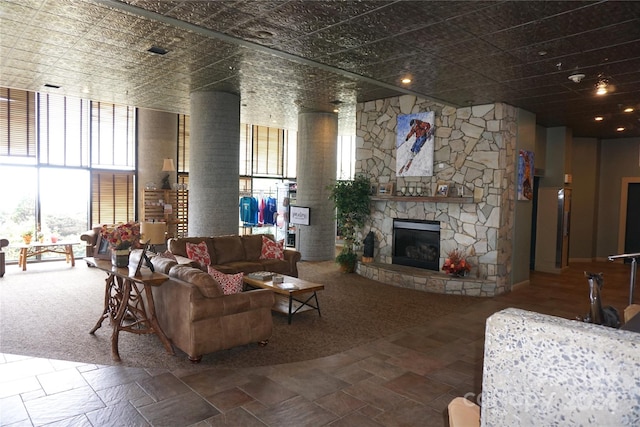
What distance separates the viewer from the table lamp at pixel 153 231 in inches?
405

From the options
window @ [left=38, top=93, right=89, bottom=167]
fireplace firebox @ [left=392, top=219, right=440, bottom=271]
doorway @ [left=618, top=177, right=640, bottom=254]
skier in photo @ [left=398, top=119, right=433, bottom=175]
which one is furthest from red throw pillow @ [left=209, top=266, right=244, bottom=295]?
doorway @ [left=618, top=177, right=640, bottom=254]

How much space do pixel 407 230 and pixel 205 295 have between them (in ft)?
16.6

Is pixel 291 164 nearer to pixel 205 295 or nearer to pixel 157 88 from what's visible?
pixel 157 88

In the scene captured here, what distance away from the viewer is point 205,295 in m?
4.13

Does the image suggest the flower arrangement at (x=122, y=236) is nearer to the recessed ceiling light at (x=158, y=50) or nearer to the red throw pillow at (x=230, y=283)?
the red throw pillow at (x=230, y=283)

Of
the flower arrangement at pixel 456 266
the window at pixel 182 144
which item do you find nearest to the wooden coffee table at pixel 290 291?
the flower arrangement at pixel 456 266

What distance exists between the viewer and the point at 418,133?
26.3 ft

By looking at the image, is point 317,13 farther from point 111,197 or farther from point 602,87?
point 111,197

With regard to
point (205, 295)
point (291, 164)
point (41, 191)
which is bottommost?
point (205, 295)

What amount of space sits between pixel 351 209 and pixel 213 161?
2.81 metres

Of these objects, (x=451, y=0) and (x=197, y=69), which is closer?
(x=451, y=0)

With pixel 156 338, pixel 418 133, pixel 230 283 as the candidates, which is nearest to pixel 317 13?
pixel 230 283

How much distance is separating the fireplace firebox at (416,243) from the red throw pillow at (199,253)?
3615 millimetres

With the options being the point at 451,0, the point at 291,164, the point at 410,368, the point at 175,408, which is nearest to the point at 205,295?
the point at 175,408
